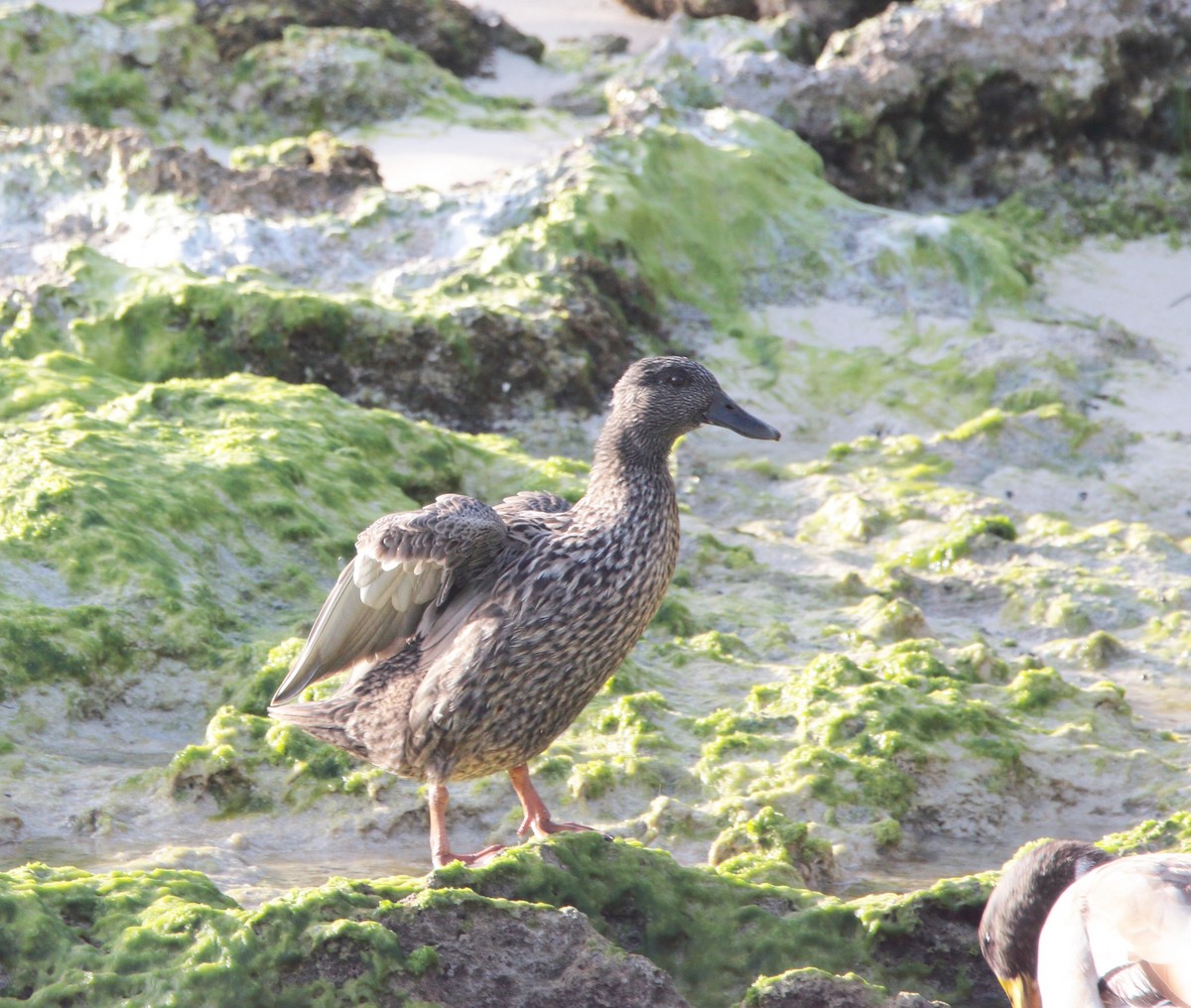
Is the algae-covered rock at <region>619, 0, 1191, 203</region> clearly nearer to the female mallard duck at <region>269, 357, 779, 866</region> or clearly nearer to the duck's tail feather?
the female mallard duck at <region>269, 357, 779, 866</region>

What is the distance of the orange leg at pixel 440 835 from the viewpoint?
15.0ft

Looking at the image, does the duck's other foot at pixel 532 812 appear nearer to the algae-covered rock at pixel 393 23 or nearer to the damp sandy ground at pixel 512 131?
the damp sandy ground at pixel 512 131

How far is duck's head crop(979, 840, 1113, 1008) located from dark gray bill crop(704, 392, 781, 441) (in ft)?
5.76

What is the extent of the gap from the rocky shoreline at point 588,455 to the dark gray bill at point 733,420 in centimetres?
115

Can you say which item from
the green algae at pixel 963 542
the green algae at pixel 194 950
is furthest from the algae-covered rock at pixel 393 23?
the green algae at pixel 194 950

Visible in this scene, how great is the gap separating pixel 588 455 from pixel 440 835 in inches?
167

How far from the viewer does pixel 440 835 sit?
4668 mm

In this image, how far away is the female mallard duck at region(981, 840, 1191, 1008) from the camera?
3531 millimetres

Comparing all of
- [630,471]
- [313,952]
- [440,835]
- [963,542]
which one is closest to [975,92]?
[963,542]

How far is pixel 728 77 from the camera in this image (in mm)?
12406

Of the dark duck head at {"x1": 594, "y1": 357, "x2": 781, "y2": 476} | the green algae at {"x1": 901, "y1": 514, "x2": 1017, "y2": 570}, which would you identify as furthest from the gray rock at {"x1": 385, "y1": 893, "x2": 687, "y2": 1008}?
the green algae at {"x1": 901, "y1": 514, "x2": 1017, "y2": 570}

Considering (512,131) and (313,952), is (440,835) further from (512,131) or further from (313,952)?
(512,131)

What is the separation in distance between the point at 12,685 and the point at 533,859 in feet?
7.93

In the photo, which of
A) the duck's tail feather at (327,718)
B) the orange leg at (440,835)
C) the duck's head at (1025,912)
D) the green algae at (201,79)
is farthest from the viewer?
the green algae at (201,79)
